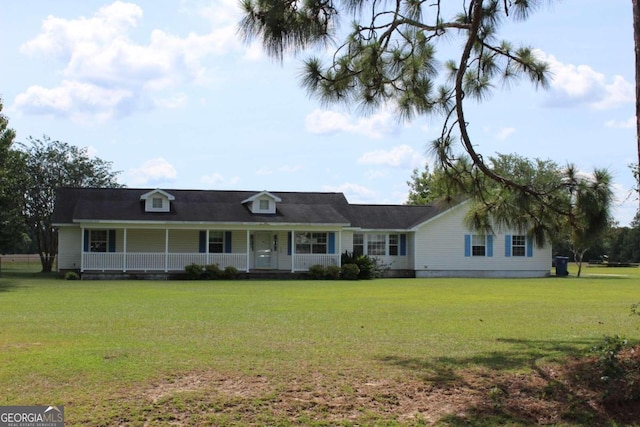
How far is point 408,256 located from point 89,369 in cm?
2738

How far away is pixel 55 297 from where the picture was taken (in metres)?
16.9

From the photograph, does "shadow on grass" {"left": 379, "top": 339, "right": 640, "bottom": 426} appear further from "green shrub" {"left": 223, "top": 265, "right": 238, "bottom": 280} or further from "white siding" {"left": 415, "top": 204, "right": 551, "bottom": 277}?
"white siding" {"left": 415, "top": 204, "right": 551, "bottom": 277}

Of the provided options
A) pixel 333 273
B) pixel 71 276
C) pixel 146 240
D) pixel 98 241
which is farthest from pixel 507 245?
pixel 71 276

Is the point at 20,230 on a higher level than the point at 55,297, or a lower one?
higher

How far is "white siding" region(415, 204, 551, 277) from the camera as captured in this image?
32844 millimetres

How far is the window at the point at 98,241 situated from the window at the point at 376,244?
42.2ft

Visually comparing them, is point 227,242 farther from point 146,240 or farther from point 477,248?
point 477,248

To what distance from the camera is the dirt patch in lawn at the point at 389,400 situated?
5930mm

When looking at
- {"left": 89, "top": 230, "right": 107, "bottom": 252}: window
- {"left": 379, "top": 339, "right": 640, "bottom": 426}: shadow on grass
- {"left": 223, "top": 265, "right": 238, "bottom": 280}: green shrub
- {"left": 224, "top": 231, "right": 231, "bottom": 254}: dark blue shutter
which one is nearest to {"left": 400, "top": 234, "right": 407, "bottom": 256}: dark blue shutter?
{"left": 224, "top": 231, "right": 231, "bottom": 254}: dark blue shutter

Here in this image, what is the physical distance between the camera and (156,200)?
97.1 feet

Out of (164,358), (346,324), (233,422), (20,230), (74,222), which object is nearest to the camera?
(233,422)

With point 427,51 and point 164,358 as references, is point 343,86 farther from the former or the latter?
point 164,358

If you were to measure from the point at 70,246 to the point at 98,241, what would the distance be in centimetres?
125

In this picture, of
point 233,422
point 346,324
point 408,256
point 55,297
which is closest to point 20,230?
point 55,297
